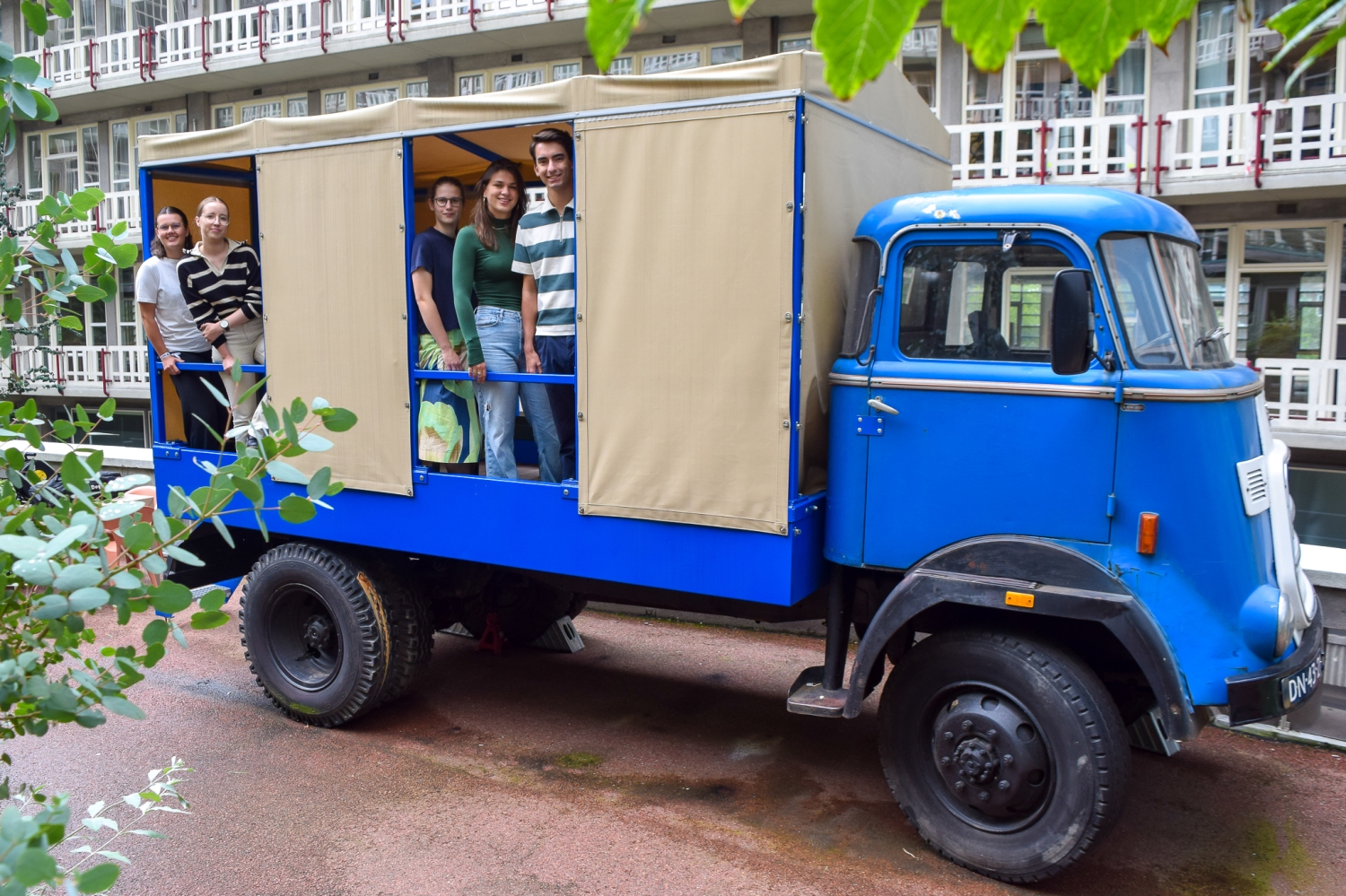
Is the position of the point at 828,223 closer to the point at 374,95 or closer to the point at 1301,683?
the point at 1301,683

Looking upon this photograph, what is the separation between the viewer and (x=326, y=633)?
19.0ft

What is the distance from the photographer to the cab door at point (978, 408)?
3953mm

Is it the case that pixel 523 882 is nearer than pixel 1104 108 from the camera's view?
Yes

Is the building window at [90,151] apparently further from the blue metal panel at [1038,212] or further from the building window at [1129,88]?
the blue metal panel at [1038,212]

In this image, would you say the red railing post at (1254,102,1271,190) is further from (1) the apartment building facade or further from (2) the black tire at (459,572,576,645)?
(2) the black tire at (459,572,576,645)

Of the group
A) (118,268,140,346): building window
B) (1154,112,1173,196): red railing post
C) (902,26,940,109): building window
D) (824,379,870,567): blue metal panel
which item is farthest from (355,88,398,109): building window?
(824,379,870,567): blue metal panel

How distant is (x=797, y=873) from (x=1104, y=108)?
1345cm

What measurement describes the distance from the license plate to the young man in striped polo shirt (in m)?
3.28

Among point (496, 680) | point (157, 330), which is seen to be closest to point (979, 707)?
point (496, 680)

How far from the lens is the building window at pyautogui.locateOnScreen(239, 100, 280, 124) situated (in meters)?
20.1

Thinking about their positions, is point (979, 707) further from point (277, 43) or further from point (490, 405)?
point (277, 43)

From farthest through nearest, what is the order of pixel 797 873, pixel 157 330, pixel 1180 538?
pixel 157 330, pixel 797 873, pixel 1180 538

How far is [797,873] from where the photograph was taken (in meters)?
4.06

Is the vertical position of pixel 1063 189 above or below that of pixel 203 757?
above
